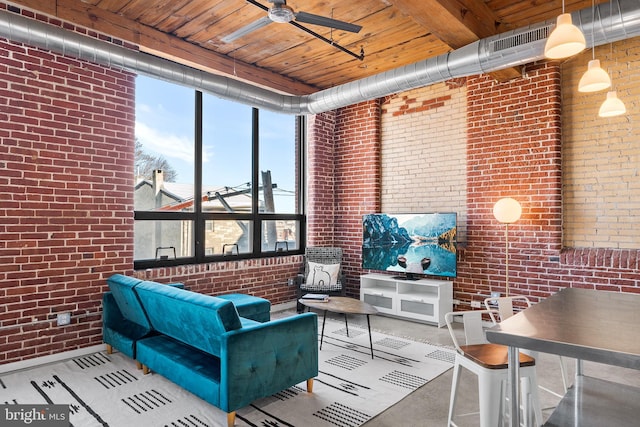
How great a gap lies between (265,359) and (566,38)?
2671mm

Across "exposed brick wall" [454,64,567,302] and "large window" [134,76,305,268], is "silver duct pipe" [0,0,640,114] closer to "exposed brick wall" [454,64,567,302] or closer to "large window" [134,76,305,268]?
"large window" [134,76,305,268]

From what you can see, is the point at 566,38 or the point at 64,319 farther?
the point at 64,319

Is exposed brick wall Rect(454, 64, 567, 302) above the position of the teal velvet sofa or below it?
above

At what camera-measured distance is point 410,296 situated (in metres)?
5.07

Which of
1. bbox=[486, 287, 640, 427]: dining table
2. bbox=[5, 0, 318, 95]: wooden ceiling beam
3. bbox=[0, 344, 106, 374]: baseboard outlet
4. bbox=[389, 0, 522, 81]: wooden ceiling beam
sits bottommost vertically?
bbox=[0, 344, 106, 374]: baseboard outlet

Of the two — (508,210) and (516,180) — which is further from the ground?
(516,180)

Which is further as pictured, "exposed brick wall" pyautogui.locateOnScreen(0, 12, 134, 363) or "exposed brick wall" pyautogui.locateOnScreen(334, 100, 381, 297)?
"exposed brick wall" pyautogui.locateOnScreen(334, 100, 381, 297)

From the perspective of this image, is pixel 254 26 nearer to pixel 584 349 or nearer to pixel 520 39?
pixel 520 39

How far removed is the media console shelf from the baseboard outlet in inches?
131

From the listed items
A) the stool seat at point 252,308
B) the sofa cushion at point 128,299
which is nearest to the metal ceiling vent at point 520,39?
the stool seat at point 252,308

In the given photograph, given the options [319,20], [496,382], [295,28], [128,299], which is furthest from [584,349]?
[295,28]

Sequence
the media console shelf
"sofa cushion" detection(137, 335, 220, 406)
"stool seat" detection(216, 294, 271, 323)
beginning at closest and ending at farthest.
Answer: "sofa cushion" detection(137, 335, 220, 406) → "stool seat" detection(216, 294, 271, 323) → the media console shelf

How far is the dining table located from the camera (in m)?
1.37

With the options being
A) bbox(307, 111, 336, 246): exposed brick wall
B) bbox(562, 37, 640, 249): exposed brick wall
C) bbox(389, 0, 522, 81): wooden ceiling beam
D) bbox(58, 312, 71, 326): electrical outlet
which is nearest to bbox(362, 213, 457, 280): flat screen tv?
bbox(307, 111, 336, 246): exposed brick wall
